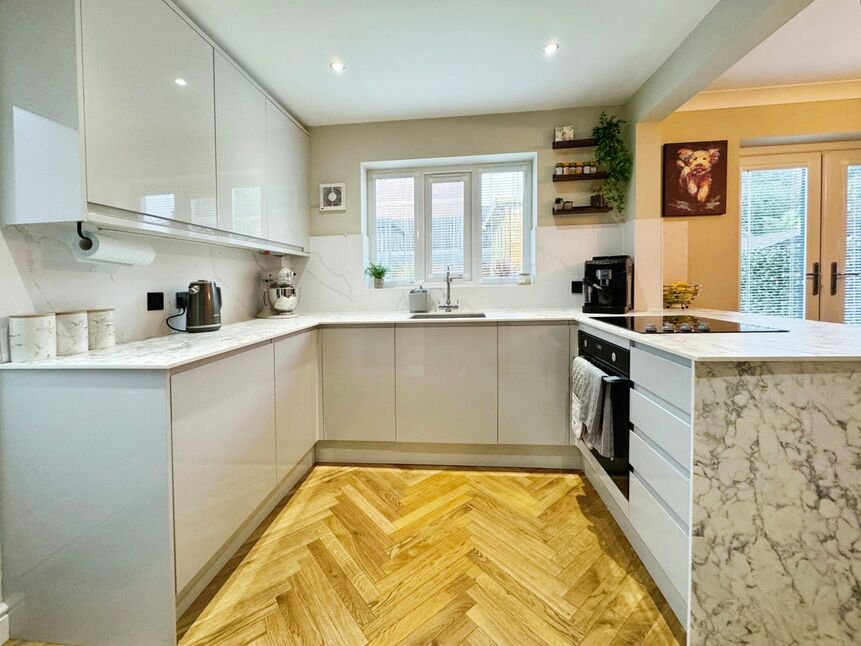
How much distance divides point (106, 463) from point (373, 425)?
141cm

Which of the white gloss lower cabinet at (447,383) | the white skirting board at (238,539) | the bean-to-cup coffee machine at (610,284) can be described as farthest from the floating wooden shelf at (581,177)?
the white skirting board at (238,539)

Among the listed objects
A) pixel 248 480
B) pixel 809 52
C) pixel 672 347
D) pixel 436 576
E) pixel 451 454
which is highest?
pixel 809 52

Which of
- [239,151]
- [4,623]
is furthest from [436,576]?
[239,151]

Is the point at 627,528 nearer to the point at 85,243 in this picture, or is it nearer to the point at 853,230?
the point at 85,243

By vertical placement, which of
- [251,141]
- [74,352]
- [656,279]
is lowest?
[74,352]

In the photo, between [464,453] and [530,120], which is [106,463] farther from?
[530,120]

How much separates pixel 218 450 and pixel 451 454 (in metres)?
1.42

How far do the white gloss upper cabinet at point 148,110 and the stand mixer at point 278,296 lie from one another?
0.87 m

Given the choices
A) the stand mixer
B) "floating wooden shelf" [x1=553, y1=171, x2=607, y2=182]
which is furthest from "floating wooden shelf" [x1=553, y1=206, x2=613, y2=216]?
the stand mixer

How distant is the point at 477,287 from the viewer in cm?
292

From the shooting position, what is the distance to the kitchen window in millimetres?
3047

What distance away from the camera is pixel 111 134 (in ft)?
4.16

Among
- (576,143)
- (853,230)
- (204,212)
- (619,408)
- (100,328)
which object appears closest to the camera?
(100,328)

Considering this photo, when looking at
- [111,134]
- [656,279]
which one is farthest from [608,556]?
[111,134]
